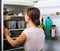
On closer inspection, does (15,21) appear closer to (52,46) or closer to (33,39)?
(52,46)

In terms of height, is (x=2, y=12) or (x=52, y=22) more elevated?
(x=2, y=12)

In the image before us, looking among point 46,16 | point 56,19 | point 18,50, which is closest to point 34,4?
point 46,16

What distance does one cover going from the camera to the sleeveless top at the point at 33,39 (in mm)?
1602

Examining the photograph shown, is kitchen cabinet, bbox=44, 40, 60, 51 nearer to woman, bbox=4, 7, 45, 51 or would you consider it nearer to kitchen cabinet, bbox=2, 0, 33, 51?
kitchen cabinet, bbox=2, 0, 33, 51

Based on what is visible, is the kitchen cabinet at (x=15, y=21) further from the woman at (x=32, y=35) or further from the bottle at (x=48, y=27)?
the woman at (x=32, y=35)

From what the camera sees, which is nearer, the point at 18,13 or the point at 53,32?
the point at 53,32

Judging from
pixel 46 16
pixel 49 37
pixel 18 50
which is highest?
pixel 46 16

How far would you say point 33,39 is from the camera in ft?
5.36

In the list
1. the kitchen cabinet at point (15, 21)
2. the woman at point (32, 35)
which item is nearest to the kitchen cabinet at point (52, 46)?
the kitchen cabinet at point (15, 21)

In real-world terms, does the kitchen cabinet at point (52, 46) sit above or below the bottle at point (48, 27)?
below

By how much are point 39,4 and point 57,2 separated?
0.37m

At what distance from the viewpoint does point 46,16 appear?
286 cm

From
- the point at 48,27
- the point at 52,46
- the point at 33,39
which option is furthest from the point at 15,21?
the point at 33,39

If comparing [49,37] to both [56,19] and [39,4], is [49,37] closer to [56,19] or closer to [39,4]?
[56,19]
